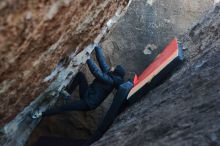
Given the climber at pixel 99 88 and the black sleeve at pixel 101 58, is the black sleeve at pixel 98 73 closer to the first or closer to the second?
the climber at pixel 99 88

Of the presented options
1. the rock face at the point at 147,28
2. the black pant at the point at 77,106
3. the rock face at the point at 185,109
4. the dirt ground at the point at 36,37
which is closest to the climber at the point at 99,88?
the black pant at the point at 77,106

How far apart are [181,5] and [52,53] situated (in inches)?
194

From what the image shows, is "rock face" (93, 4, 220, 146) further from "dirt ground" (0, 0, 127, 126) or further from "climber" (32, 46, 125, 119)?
"dirt ground" (0, 0, 127, 126)

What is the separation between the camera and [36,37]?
332 centimetres

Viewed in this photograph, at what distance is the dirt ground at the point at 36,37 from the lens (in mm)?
2926

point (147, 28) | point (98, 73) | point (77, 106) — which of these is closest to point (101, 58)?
point (98, 73)

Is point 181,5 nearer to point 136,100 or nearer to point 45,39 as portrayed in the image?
point 136,100

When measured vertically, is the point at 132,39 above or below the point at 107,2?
above

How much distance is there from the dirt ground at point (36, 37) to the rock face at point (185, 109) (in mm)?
1120

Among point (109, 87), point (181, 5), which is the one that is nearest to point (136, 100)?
point (109, 87)

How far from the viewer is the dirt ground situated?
2.93 meters

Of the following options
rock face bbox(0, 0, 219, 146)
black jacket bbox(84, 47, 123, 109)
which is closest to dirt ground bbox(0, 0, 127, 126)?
rock face bbox(0, 0, 219, 146)

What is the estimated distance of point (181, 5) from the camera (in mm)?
8250

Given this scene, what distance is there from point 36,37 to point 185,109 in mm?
1660
